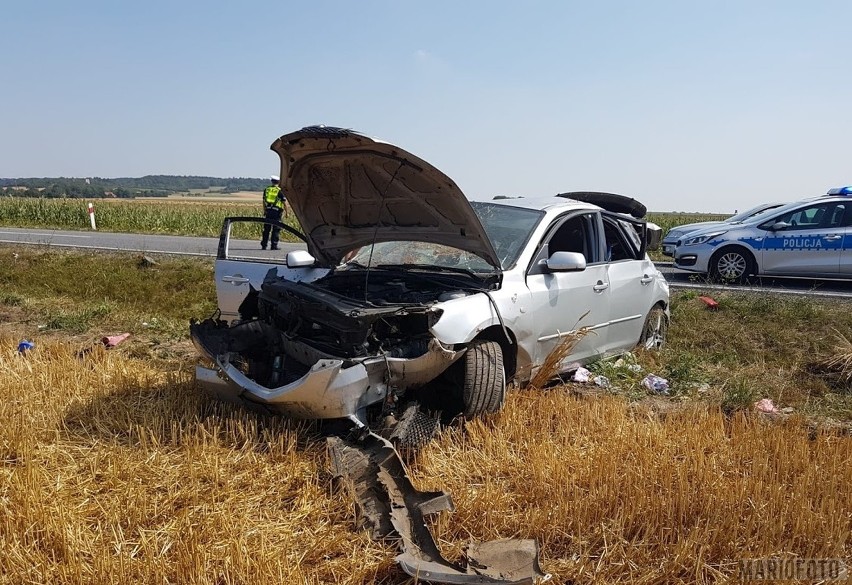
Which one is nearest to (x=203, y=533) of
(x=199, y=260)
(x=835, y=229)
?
(x=199, y=260)

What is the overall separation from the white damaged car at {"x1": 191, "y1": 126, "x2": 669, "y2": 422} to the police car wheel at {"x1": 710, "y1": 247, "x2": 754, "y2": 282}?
6306 millimetres

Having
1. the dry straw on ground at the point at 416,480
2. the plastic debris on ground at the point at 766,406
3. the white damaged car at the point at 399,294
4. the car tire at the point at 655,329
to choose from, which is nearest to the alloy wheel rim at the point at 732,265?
the car tire at the point at 655,329

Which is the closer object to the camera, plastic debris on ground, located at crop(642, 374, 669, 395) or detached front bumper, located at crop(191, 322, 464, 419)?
detached front bumper, located at crop(191, 322, 464, 419)

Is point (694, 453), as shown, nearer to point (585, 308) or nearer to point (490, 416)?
point (490, 416)

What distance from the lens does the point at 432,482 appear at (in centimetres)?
381

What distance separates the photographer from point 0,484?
3533 mm

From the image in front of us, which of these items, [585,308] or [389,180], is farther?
[585,308]

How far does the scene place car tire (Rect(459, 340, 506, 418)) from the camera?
4445 mm

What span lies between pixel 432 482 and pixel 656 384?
111 inches

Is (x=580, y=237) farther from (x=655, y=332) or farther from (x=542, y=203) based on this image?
Answer: (x=655, y=332)

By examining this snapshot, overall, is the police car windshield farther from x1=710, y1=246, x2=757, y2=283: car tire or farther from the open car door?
the open car door

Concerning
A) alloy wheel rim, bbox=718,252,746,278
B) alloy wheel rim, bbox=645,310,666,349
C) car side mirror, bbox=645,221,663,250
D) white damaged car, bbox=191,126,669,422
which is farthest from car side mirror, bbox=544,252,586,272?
alloy wheel rim, bbox=718,252,746,278

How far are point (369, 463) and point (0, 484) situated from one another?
1889 mm

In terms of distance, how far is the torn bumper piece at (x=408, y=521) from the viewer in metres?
2.90
